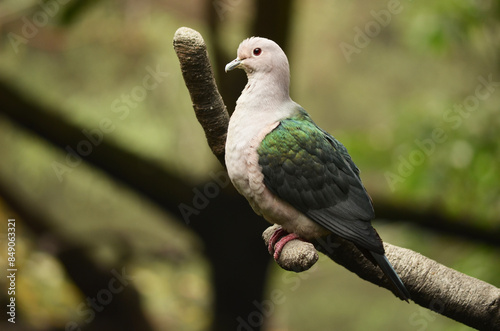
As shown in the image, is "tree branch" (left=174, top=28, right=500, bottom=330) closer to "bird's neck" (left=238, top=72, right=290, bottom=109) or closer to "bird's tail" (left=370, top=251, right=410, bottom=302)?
"bird's neck" (left=238, top=72, right=290, bottom=109)

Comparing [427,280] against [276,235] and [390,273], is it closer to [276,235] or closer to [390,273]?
[390,273]

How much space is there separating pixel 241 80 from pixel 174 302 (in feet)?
12.1

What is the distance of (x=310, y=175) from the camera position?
6.90 feet

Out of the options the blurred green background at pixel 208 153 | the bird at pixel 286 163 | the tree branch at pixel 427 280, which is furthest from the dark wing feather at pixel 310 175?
the blurred green background at pixel 208 153

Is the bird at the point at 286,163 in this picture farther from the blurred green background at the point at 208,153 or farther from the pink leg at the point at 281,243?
the blurred green background at the point at 208,153

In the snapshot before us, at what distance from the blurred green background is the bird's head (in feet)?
6.76

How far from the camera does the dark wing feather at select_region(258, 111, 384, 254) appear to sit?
2.09 metres

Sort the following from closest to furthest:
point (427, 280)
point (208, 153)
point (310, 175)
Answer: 1. point (310, 175)
2. point (427, 280)
3. point (208, 153)

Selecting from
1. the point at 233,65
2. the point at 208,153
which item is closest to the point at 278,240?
the point at 233,65

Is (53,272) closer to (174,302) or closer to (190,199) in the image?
(174,302)

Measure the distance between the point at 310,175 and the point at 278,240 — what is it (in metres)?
0.33

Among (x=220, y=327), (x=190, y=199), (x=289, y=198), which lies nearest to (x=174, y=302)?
(x=220, y=327)

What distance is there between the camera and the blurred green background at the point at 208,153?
15.1 ft

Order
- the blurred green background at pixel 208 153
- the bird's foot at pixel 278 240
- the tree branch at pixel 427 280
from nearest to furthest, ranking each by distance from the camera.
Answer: the bird's foot at pixel 278 240 → the tree branch at pixel 427 280 → the blurred green background at pixel 208 153
